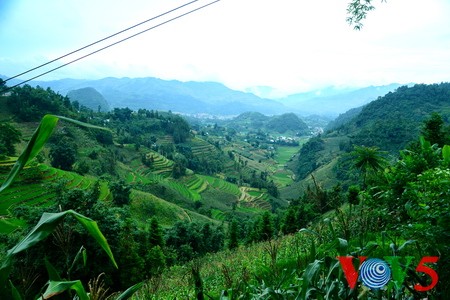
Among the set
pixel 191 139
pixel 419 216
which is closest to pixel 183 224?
pixel 419 216

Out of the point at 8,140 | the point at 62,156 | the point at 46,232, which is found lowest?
the point at 62,156

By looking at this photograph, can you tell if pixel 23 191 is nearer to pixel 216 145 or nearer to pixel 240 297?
pixel 240 297

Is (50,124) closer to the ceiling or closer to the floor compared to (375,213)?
closer to the ceiling

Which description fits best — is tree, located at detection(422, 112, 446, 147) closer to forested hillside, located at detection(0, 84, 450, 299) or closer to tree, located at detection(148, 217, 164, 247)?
forested hillside, located at detection(0, 84, 450, 299)

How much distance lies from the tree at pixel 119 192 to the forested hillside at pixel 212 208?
201 millimetres

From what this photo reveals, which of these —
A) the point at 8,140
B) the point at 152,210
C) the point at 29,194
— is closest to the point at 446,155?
the point at 29,194

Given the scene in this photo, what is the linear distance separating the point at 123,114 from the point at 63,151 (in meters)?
55.5

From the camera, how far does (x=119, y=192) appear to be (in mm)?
41062

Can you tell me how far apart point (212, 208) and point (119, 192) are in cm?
2627

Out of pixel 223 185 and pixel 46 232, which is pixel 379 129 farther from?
pixel 46 232

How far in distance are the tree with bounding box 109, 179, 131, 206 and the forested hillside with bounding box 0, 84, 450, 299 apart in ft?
0.66

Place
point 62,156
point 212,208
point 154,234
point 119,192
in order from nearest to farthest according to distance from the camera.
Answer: point 154,234, point 119,192, point 62,156, point 212,208

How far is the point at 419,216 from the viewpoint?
200 cm

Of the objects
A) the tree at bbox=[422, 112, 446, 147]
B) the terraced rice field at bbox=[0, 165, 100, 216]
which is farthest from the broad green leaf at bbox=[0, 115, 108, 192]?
the terraced rice field at bbox=[0, 165, 100, 216]
